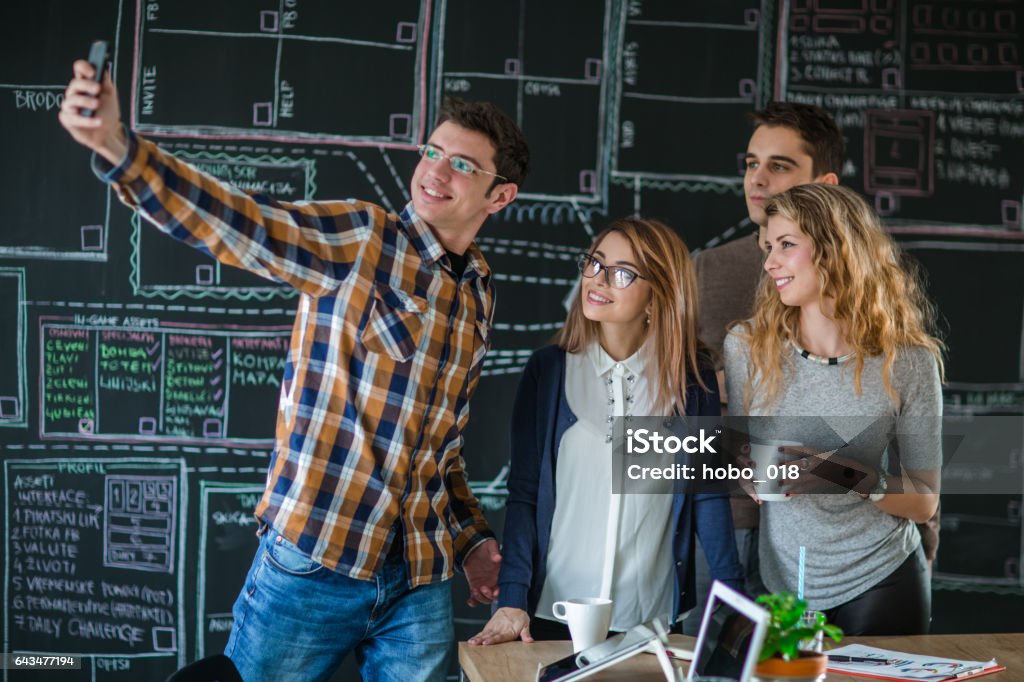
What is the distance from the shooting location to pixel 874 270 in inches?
89.7

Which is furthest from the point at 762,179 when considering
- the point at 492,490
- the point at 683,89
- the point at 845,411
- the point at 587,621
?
the point at 587,621

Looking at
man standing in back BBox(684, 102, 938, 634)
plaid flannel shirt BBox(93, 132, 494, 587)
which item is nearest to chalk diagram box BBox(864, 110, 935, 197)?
man standing in back BBox(684, 102, 938, 634)

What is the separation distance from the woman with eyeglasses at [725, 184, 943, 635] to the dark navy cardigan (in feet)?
0.50

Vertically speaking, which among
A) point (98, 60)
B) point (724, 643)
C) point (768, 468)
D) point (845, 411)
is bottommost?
point (724, 643)

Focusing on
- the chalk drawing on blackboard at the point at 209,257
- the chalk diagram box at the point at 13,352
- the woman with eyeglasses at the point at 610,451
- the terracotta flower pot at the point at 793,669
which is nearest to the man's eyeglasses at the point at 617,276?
the woman with eyeglasses at the point at 610,451

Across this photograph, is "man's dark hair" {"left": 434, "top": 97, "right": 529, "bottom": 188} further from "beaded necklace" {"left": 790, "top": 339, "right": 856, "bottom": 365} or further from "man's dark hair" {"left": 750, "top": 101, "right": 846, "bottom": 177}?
"man's dark hair" {"left": 750, "top": 101, "right": 846, "bottom": 177}

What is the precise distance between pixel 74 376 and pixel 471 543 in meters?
1.56

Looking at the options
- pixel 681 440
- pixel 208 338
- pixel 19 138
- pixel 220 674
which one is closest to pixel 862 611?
pixel 681 440

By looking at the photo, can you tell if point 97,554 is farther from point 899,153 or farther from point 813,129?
point 899,153

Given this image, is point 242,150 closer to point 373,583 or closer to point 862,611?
point 373,583

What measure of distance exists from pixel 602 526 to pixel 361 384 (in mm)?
661

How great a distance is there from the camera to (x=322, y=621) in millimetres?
1938

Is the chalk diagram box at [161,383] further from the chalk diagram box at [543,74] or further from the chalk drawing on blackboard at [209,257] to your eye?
the chalk diagram box at [543,74]

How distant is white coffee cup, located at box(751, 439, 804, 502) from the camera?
2205mm
